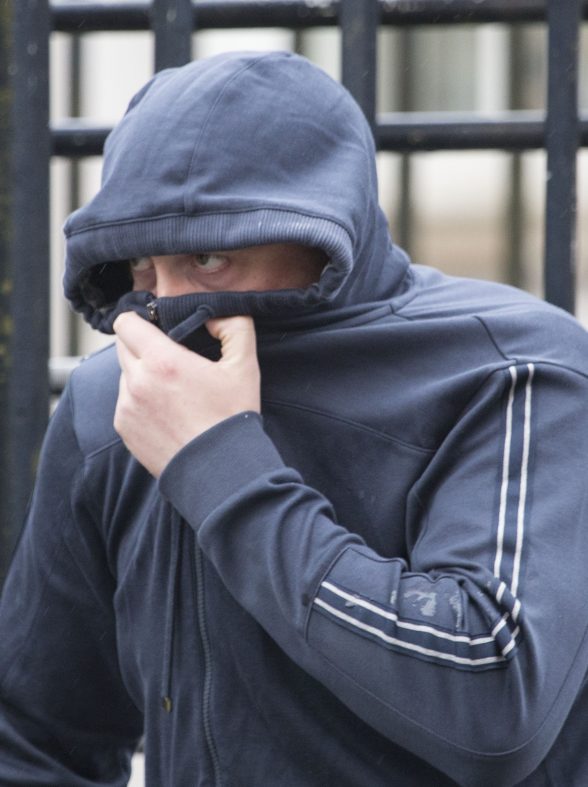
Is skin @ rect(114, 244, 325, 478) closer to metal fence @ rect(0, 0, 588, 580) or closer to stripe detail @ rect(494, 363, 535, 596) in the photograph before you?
stripe detail @ rect(494, 363, 535, 596)

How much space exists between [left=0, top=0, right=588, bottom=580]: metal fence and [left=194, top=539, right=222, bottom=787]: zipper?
0.72 metres

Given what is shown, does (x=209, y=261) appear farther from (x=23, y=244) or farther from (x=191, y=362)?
(x=23, y=244)

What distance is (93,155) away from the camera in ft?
8.43

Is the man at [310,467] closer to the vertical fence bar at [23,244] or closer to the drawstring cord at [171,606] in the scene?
the drawstring cord at [171,606]

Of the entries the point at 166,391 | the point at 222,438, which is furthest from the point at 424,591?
the point at 166,391

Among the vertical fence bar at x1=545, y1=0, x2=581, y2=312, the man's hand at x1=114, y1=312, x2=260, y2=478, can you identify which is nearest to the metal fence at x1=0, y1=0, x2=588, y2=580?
the vertical fence bar at x1=545, y1=0, x2=581, y2=312

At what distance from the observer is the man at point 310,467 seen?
162cm

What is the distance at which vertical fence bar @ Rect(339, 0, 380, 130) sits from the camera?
242 centimetres

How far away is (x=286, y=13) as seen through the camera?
2.45m

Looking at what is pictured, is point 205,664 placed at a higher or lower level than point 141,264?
lower

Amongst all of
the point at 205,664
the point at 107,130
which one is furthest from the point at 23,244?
the point at 205,664

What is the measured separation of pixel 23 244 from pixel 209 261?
75cm

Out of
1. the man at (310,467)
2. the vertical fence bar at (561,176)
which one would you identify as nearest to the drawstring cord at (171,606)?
the man at (310,467)

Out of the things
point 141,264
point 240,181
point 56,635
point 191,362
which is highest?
point 240,181
